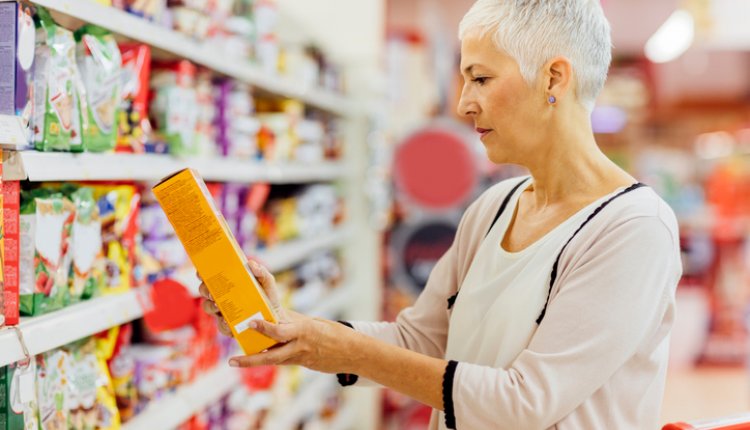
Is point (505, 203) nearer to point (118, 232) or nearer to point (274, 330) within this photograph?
point (274, 330)

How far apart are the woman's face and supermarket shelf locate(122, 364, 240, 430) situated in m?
1.18

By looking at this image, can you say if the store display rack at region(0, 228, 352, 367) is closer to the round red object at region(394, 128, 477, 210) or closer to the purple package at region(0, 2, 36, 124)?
the purple package at region(0, 2, 36, 124)

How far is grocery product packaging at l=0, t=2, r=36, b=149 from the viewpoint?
163 cm

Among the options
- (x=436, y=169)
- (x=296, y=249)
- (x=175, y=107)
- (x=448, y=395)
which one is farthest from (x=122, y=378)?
(x=436, y=169)

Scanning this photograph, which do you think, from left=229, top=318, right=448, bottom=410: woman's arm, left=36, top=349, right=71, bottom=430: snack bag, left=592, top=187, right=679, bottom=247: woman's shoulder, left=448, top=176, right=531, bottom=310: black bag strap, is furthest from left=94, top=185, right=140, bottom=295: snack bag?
left=592, top=187, right=679, bottom=247: woman's shoulder

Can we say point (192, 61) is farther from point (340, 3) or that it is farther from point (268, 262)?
point (340, 3)

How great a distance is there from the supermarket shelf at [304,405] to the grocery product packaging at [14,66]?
80.4 inches

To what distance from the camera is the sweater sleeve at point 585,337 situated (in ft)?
5.06

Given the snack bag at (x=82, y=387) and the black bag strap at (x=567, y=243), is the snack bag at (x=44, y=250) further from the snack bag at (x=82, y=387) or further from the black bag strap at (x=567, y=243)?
the black bag strap at (x=567, y=243)

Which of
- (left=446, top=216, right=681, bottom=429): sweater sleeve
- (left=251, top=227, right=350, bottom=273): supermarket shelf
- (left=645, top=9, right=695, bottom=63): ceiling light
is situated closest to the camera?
(left=446, top=216, right=681, bottom=429): sweater sleeve

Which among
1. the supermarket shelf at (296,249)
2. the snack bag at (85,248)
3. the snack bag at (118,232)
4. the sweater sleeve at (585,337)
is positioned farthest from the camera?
the supermarket shelf at (296,249)

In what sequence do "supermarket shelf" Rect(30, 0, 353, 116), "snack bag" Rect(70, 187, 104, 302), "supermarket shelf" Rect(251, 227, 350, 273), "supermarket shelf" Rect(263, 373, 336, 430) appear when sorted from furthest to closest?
"supermarket shelf" Rect(263, 373, 336, 430)
"supermarket shelf" Rect(251, 227, 350, 273)
"snack bag" Rect(70, 187, 104, 302)
"supermarket shelf" Rect(30, 0, 353, 116)

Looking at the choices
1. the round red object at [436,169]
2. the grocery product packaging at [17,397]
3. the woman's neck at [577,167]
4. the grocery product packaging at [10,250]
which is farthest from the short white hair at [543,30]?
the round red object at [436,169]

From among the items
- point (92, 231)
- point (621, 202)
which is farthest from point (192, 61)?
point (621, 202)
